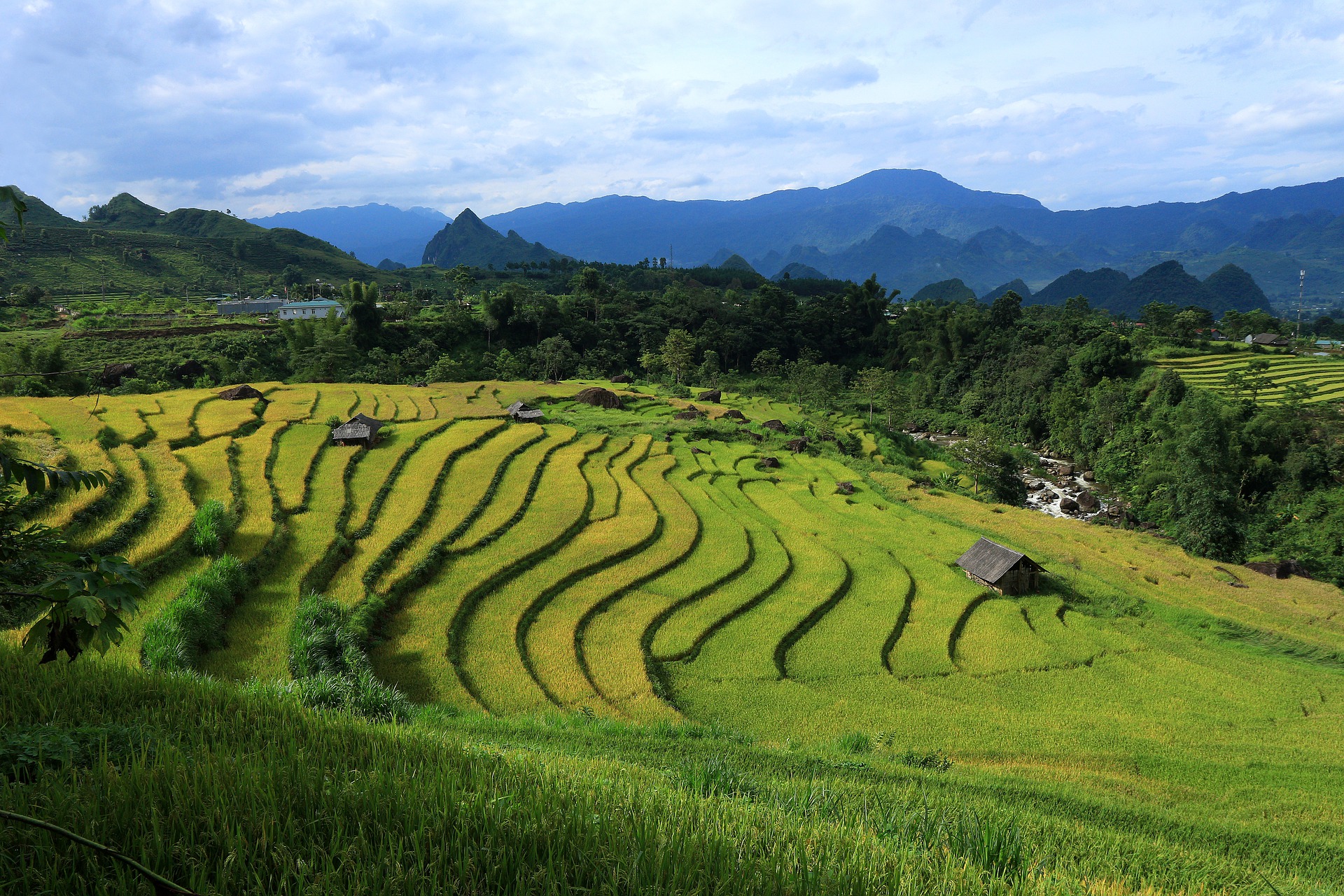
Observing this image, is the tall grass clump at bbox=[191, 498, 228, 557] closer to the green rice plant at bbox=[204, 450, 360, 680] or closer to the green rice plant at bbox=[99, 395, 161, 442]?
the green rice plant at bbox=[204, 450, 360, 680]

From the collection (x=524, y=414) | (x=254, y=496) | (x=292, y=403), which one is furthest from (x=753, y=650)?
(x=292, y=403)

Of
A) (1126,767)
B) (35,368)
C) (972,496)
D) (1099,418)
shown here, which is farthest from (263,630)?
(1099,418)

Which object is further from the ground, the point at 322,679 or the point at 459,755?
the point at 459,755

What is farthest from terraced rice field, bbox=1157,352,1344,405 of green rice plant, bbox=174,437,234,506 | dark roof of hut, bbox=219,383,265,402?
dark roof of hut, bbox=219,383,265,402

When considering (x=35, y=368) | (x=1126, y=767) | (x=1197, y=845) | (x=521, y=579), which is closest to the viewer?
(x=1197, y=845)

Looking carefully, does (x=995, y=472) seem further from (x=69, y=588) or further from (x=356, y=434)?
(x=69, y=588)

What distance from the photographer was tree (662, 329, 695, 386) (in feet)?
199

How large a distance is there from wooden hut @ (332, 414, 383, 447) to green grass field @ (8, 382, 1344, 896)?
69 centimetres

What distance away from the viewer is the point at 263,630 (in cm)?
1316

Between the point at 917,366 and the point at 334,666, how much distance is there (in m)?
70.9

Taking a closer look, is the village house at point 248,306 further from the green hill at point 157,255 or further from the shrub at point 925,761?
the shrub at point 925,761

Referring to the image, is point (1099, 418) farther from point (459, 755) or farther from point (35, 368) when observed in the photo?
point (35, 368)

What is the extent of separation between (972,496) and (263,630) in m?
33.7

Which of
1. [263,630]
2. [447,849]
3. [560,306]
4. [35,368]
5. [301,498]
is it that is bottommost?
[263,630]
